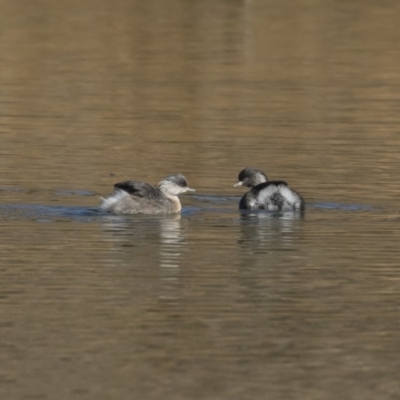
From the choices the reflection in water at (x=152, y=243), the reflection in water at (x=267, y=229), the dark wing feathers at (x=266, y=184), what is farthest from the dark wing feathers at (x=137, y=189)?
the dark wing feathers at (x=266, y=184)

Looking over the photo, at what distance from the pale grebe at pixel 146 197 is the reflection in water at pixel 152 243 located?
11cm

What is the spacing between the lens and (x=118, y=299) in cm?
1115

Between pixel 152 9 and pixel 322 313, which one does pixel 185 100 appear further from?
pixel 152 9

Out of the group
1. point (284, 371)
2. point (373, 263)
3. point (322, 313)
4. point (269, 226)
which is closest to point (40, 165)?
point (269, 226)

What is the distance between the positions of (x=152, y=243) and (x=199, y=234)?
0.68m

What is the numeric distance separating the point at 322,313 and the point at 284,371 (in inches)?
57.0

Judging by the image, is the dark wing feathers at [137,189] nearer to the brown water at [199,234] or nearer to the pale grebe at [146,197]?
the pale grebe at [146,197]

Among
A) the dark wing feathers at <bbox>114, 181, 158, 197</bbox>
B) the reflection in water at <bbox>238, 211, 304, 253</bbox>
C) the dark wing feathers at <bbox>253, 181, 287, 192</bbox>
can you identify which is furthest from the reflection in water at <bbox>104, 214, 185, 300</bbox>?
the dark wing feathers at <bbox>253, 181, 287, 192</bbox>

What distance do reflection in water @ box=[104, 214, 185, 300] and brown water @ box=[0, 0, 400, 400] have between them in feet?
0.08

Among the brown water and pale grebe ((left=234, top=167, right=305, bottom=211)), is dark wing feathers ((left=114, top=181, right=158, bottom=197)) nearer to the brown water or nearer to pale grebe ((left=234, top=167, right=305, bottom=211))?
the brown water

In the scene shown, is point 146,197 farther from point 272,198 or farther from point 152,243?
point 152,243

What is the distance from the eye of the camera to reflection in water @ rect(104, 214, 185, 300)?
12.1m

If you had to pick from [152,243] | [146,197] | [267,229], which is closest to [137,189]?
[146,197]

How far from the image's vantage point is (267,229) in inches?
573
